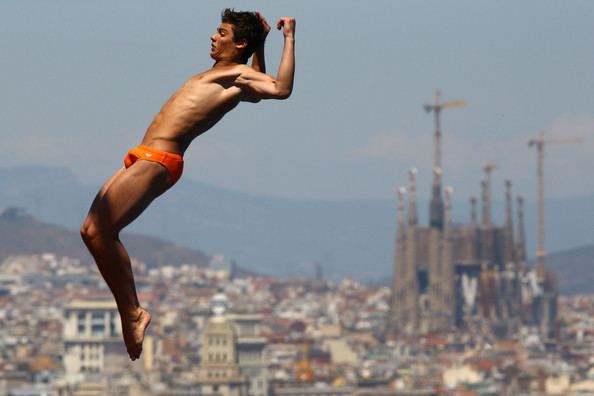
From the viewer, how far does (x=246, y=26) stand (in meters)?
5.81

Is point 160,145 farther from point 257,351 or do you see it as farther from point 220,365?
point 257,351

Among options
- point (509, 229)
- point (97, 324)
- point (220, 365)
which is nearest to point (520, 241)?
point (509, 229)

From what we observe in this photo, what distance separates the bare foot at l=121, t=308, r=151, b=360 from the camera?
18.6ft

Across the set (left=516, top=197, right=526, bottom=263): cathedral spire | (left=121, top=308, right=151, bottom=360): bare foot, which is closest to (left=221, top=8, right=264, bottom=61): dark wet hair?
(left=121, top=308, right=151, bottom=360): bare foot

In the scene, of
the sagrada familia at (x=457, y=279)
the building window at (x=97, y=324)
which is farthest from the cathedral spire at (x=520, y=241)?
the building window at (x=97, y=324)

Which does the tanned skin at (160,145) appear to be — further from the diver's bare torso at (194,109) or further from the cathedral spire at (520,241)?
the cathedral spire at (520,241)

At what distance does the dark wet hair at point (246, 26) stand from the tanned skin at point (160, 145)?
1.2 inches

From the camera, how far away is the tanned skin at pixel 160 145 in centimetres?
558

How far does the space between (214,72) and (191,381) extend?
80.8m

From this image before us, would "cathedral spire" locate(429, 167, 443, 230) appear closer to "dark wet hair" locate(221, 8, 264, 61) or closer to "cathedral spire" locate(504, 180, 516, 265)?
"cathedral spire" locate(504, 180, 516, 265)

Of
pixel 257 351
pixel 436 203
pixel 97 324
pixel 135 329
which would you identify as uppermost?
pixel 436 203

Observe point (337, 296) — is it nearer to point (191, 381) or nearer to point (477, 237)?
point (477, 237)

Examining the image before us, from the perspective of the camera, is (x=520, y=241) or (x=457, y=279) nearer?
(x=457, y=279)

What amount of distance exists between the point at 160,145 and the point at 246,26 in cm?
34
